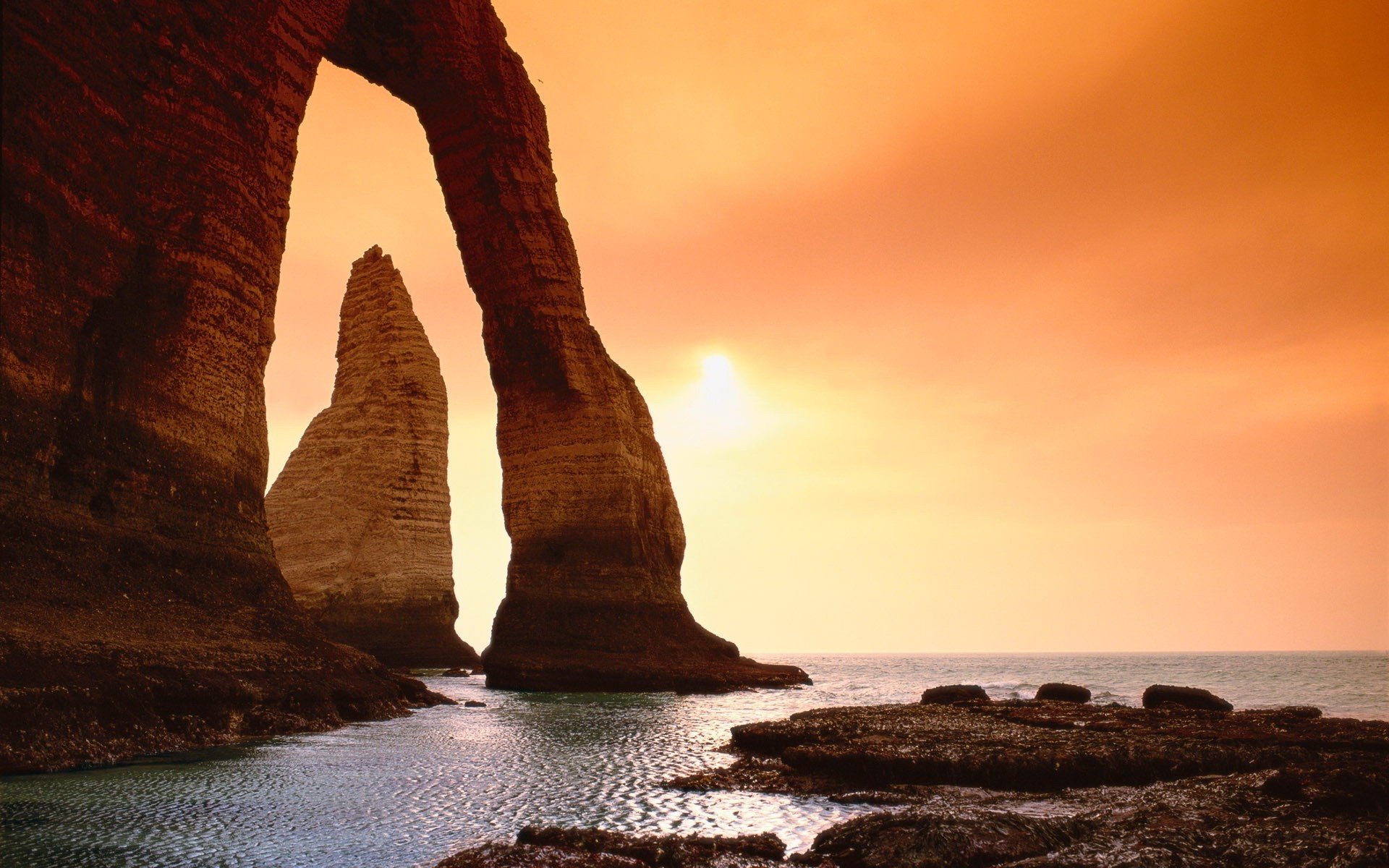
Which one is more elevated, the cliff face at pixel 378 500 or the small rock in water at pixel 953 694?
the cliff face at pixel 378 500

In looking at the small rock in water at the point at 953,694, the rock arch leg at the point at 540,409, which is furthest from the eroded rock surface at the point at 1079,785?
the rock arch leg at the point at 540,409

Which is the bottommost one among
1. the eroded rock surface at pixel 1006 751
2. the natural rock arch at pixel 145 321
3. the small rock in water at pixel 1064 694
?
the small rock in water at pixel 1064 694

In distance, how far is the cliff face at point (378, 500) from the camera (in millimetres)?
26609

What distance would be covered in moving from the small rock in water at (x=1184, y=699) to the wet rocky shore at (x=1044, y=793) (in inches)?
173

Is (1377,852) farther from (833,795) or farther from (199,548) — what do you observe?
(199,548)

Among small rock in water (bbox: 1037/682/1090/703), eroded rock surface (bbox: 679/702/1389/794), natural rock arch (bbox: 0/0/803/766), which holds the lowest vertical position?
small rock in water (bbox: 1037/682/1090/703)

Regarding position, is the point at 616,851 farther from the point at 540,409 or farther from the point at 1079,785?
the point at 540,409

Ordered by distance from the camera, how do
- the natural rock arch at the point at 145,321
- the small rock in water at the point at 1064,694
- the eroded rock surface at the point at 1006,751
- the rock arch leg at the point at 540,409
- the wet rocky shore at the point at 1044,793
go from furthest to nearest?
1. the rock arch leg at the point at 540,409
2. the small rock in water at the point at 1064,694
3. the natural rock arch at the point at 145,321
4. the eroded rock surface at the point at 1006,751
5. the wet rocky shore at the point at 1044,793

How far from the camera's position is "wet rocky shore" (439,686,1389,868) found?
3926 mm

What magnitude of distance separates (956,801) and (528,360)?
19.1m

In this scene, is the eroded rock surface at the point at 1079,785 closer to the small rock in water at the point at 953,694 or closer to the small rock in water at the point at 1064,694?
the small rock in water at the point at 953,694

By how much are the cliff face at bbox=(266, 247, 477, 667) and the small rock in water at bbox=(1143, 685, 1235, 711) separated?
69.1 feet

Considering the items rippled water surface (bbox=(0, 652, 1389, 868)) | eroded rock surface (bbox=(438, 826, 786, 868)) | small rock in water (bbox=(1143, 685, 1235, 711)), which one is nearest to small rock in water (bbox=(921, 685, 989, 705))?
small rock in water (bbox=(1143, 685, 1235, 711))

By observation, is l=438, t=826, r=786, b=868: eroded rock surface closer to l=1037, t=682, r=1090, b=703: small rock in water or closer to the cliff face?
l=1037, t=682, r=1090, b=703: small rock in water
